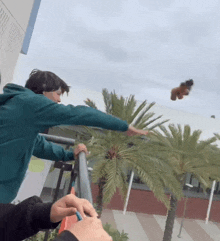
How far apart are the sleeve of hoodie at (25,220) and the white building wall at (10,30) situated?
9.26 feet

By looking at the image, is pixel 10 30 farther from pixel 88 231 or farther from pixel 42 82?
pixel 88 231

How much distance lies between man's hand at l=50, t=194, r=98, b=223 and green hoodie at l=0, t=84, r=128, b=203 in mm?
358

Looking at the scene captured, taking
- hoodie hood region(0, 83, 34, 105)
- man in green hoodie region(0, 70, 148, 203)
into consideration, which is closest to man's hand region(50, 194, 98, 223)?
man in green hoodie region(0, 70, 148, 203)

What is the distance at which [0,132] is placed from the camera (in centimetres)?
96

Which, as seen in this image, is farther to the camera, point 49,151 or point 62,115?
point 49,151

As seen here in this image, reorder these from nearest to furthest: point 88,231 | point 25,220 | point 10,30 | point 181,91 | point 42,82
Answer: point 88,231
point 25,220
point 42,82
point 10,30
point 181,91

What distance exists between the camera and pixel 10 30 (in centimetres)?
337

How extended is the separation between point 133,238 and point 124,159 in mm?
8271

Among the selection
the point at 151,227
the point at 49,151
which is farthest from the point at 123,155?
the point at 151,227

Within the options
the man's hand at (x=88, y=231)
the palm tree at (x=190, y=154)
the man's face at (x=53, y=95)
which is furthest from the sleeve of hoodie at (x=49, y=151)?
the palm tree at (x=190, y=154)

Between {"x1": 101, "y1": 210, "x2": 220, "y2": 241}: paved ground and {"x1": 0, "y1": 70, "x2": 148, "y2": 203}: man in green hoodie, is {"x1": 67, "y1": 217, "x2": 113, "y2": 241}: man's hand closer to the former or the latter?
{"x1": 0, "y1": 70, "x2": 148, "y2": 203}: man in green hoodie

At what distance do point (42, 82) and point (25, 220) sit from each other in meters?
0.70

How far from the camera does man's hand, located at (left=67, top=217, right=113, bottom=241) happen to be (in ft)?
1.49

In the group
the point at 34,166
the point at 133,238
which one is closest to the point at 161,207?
the point at 133,238
